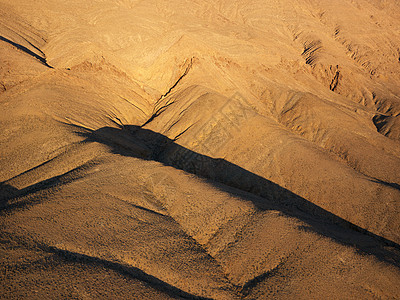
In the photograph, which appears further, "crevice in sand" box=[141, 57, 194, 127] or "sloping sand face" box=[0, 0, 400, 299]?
"crevice in sand" box=[141, 57, 194, 127]

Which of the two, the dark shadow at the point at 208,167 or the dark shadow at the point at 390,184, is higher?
the dark shadow at the point at 390,184

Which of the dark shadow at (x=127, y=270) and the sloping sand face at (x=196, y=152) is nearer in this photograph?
the dark shadow at (x=127, y=270)

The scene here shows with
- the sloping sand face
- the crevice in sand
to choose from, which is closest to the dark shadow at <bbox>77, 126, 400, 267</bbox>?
the sloping sand face

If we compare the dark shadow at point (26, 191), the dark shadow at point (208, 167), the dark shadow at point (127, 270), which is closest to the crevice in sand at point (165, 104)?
the dark shadow at point (208, 167)

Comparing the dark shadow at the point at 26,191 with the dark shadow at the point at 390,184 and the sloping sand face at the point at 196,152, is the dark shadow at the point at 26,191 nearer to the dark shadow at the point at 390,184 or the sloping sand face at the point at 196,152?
the sloping sand face at the point at 196,152

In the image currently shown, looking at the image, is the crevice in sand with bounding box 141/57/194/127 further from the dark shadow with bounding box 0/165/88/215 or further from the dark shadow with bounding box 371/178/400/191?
the dark shadow with bounding box 371/178/400/191

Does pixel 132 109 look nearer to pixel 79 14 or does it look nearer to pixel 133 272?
pixel 79 14

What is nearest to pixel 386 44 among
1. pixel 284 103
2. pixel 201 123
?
pixel 284 103

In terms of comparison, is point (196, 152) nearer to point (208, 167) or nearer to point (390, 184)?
point (208, 167)

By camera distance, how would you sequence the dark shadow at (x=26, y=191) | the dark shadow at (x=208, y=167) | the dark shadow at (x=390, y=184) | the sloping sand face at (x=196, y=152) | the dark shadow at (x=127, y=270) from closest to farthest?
the dark shadow at (x=127, y=270), the sloping sand face at (x=196, y=152), the dark shadow at (x=26, y=191), the dark shadow at (x=208, y=167), the dark shadow at (x=390, y=184)

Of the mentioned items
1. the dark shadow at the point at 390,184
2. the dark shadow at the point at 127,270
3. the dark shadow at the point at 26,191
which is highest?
the dark shadow at the point at 390,184
